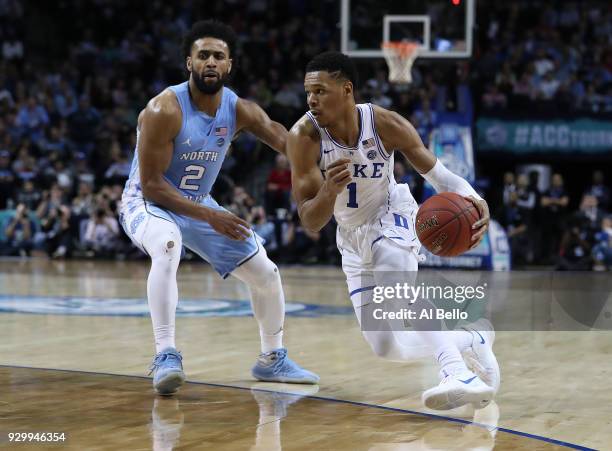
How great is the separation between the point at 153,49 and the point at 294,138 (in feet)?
49.1

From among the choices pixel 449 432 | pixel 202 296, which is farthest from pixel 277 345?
pixel 202 296

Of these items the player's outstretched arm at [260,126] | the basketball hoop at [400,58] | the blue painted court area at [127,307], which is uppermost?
the basketball hoop at [400,58]

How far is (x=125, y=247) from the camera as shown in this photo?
606 inches

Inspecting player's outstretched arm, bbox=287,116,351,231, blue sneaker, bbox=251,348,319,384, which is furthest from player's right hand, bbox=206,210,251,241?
blue sneaker, bbox=251,348,319,384

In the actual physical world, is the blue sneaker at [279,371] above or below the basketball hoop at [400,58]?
below

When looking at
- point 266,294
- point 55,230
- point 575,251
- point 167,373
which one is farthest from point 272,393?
point 55,230

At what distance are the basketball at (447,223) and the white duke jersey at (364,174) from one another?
31cm

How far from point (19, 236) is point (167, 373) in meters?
11.0

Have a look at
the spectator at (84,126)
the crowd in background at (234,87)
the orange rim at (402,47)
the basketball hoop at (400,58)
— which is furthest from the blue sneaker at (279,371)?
the spectator at (84,126)

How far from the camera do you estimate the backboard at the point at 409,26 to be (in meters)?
13.3

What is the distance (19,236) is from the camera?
15.5m

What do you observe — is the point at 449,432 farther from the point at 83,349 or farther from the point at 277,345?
the point at 83,349

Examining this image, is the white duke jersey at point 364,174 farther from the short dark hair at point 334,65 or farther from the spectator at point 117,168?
the spectator at point 117,168

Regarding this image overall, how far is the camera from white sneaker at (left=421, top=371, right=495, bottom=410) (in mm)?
4543
